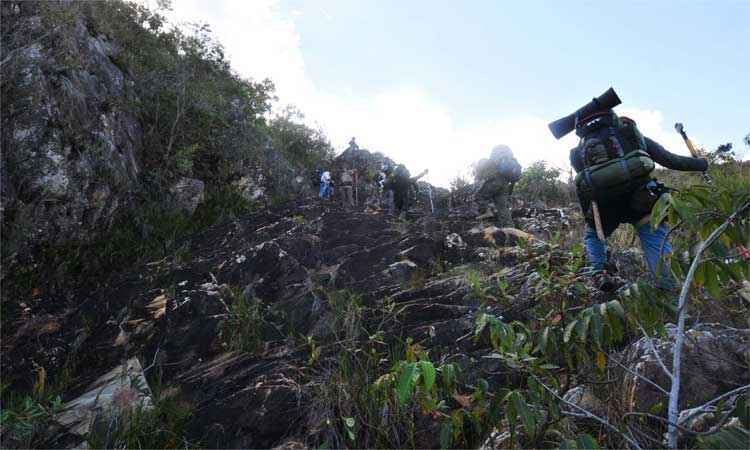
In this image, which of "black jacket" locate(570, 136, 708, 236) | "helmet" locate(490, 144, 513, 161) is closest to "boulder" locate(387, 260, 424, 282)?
"black jacket" locate(570, 136, 708, 236)

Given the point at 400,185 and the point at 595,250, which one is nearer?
the point at 595,250

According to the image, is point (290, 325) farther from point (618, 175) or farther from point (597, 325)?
point (597, 325)

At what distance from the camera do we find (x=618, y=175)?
138 inches

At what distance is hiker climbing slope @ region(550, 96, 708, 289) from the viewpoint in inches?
139

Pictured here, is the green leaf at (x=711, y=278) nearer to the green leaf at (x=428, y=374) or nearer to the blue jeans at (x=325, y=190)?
the green leaf at (x=428, y=374)

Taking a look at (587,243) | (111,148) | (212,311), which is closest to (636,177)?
(587,243)

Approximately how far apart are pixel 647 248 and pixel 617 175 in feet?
2.39

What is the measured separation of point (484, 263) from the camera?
5.85 meters

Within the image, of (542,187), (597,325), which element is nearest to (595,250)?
(597,325)

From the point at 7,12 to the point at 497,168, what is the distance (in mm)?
10351

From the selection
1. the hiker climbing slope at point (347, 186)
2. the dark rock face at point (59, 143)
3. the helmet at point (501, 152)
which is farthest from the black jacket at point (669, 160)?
the hiker climbing slope at point (347, 186)

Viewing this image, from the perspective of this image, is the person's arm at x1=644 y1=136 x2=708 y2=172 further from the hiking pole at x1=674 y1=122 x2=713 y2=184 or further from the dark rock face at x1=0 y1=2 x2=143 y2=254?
the dark rock face at x1=0 y1=2 x2=143 y2=254

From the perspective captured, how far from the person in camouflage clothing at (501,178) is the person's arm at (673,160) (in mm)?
5072

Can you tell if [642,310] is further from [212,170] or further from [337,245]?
[212,170]
